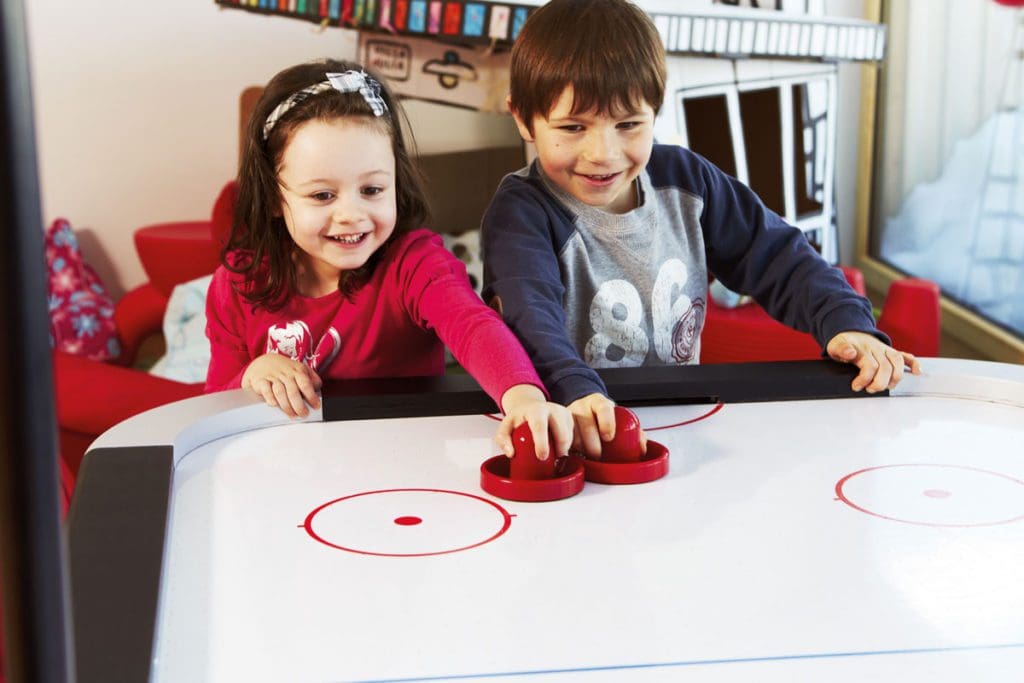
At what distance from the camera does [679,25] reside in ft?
7.75

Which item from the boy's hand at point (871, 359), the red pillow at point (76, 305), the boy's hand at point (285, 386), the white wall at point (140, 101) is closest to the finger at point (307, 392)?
the boy's hand at point (285, 386)

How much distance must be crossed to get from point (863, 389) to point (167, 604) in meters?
0.72

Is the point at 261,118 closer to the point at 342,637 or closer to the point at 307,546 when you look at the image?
the point at 307,546

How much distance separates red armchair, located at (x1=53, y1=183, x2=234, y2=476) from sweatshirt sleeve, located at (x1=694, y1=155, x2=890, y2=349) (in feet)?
2.67

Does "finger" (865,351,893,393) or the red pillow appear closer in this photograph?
"finger" (865,351,893,393)

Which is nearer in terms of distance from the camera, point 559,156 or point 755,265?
Result: point 559,156

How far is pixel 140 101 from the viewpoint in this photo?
321 centimetres

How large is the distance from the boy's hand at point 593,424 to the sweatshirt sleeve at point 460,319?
6cm

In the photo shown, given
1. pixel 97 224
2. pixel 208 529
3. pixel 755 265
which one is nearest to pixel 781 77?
pixel 755 265

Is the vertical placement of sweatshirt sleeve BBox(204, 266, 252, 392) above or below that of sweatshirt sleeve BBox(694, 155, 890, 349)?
below

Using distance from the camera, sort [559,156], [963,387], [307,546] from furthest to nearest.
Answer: [559,156], [963,387], [307,546]

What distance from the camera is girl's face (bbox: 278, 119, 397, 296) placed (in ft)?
4.02

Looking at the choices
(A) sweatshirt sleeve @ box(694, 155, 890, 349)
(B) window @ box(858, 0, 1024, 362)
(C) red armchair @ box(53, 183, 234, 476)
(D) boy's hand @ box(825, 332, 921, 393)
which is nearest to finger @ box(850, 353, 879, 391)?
(D) boy's hand @ box(825, 332, 921, 393)

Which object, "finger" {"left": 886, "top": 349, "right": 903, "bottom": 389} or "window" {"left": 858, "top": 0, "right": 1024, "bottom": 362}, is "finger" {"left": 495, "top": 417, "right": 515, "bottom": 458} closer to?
"finger" {"left": 886, "top": 349, "right": 903, "bottom": 389}
